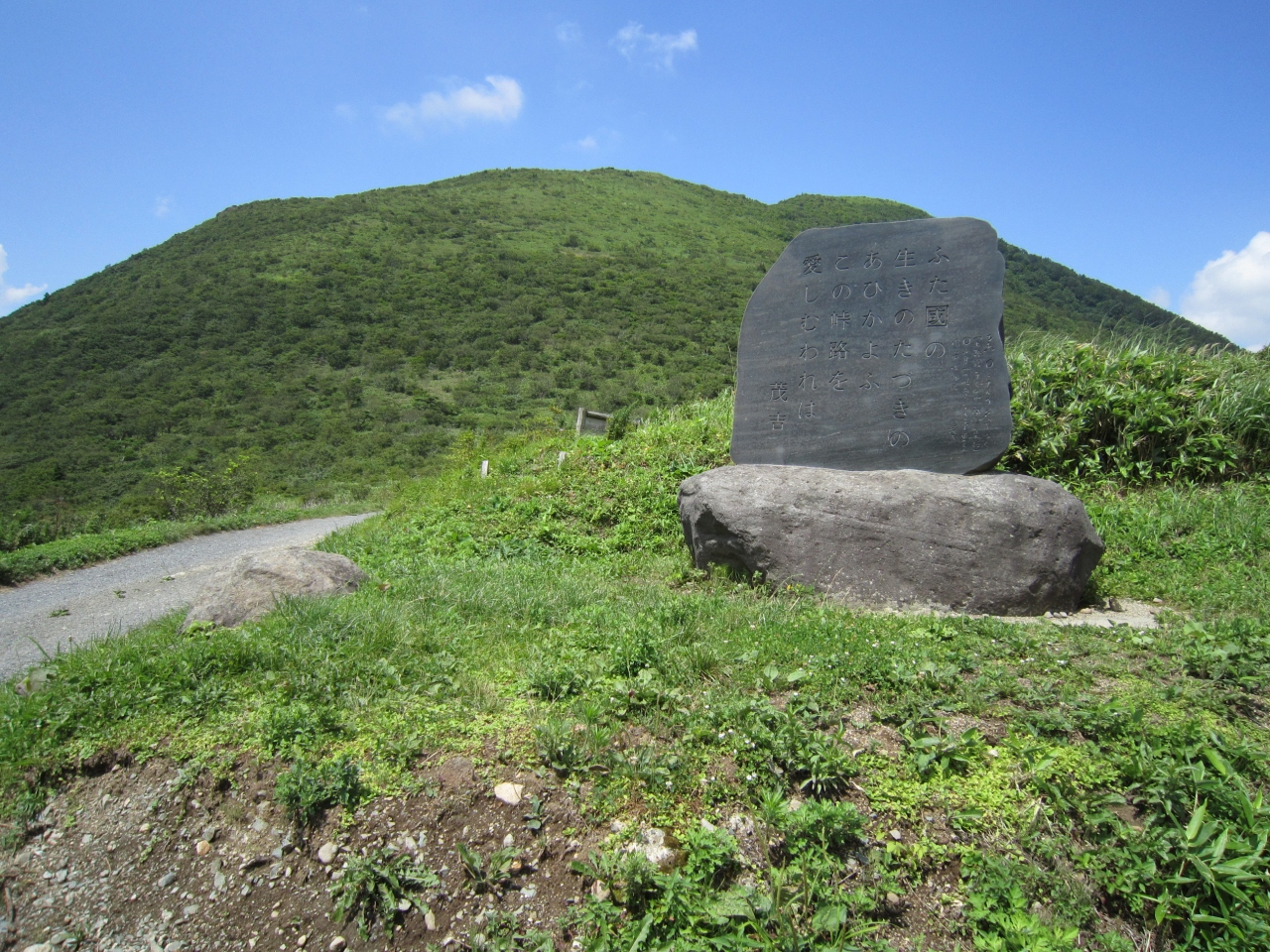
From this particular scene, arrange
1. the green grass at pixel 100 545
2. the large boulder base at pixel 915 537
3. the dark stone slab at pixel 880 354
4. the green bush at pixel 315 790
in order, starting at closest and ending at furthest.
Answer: the green bush at pixel 315 790 → the large boulder base at pixel 915 537 → the dark stone slab at pixel 880 354 → the green grass at pixel 100 545

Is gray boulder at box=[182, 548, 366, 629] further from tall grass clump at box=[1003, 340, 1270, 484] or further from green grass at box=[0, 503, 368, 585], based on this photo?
tall grass clump at box=[1003, 340, 1270, 484]

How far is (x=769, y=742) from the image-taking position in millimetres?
2887

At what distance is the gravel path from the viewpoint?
224 inches

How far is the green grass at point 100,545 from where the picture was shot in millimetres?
8133

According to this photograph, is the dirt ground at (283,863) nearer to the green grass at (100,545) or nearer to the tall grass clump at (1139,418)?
the tall grass clump at (1139,418)

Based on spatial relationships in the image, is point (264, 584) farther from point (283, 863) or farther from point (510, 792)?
point (510, 792)

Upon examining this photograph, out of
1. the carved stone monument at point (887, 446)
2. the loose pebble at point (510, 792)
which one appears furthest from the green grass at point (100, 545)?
the loose pebble at point (510, 792)

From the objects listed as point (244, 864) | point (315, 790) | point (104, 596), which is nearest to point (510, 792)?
point (315, 790)

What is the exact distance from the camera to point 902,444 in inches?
226

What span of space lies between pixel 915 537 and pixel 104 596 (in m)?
7.19

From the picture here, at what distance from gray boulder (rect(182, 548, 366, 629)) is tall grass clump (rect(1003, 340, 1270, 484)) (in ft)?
21.3

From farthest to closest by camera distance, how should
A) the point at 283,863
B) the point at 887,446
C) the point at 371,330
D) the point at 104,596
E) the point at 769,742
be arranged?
the point at 371,330 < the point at 104,596 < the point at 887,446 < the point at 769,742 < the point at 283,863

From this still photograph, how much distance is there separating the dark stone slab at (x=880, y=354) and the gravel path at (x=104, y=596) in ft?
14.3

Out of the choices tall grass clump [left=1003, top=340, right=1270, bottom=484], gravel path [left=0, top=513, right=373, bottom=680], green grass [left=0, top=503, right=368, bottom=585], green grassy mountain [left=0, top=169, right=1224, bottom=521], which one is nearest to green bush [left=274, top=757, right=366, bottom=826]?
gravel path [left=0, top=513, right=373, bottom=680]
